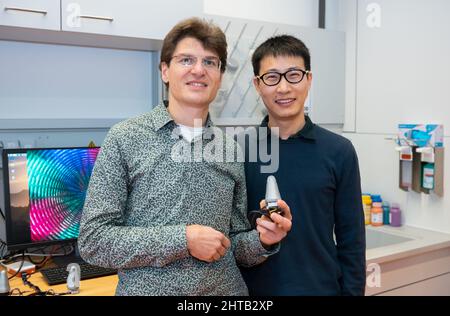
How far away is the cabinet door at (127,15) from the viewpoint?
162cm

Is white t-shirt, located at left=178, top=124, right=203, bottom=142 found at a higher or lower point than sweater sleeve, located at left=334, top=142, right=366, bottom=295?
higher

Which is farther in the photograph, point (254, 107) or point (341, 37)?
point (341, 37)

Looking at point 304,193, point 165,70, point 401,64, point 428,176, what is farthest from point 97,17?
point 428,176

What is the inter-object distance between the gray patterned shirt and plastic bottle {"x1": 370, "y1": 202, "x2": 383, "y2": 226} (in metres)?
1.35

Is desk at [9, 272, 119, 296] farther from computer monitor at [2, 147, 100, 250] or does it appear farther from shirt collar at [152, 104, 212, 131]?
shirt collar at [152, 104, 212, 131]

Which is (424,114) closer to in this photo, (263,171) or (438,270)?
(438,270)

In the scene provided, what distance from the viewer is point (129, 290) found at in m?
1.09

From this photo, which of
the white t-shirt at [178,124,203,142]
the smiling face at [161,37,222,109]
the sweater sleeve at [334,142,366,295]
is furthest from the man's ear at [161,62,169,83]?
the sweater sleeve at [334,142,366,295]

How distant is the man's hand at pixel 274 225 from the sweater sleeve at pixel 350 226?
0.91ft

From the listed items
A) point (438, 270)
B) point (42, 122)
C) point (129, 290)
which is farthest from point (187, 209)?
point (438, 270)

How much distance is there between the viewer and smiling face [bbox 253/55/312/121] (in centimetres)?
134

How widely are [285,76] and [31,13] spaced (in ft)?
2.90

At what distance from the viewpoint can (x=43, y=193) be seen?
1715 millimetres
